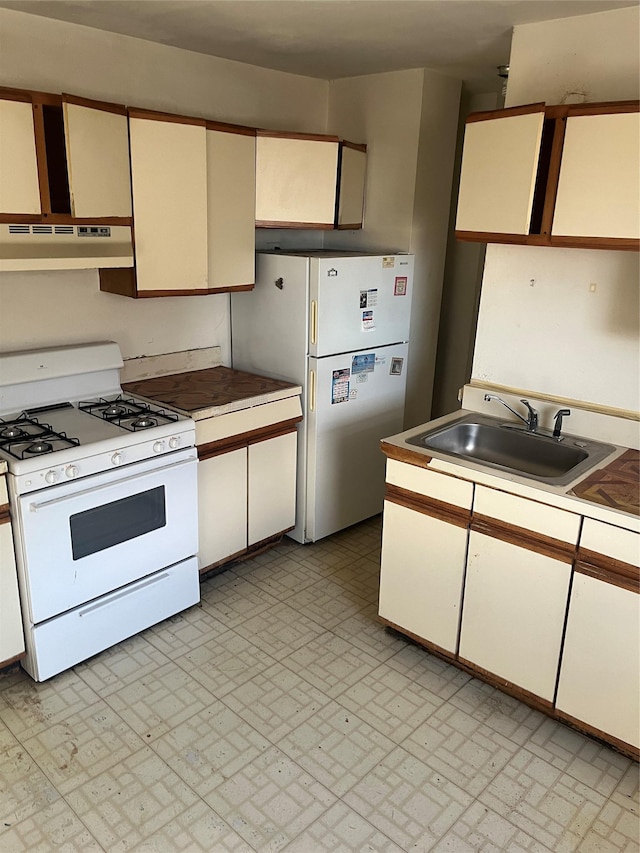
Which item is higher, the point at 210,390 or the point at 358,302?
the point at 358,302

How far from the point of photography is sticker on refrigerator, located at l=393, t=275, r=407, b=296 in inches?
134

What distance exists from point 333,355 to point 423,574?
122cm

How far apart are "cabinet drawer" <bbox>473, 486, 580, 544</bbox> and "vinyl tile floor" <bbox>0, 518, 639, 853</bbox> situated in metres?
0.74

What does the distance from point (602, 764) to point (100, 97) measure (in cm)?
323

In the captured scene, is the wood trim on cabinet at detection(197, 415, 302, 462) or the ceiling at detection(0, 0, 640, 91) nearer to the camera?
the ceiling at detection(0, 0, 640, 91)

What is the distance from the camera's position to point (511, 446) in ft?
8.87

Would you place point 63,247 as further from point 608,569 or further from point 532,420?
point 608,569

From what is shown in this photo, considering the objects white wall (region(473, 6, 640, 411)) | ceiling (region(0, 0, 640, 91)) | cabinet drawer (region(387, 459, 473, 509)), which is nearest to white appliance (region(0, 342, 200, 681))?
cabinet drawer (region(387, 459, 473, 509))

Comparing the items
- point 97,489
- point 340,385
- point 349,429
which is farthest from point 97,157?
point 349,429

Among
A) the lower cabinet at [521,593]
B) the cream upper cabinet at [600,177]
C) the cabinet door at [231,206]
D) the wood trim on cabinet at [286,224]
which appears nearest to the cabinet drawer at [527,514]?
the lower cabinet at [521,593]

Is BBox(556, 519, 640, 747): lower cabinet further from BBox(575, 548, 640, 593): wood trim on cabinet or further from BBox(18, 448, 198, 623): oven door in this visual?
BBox(18, 448, 198, 623): oven door

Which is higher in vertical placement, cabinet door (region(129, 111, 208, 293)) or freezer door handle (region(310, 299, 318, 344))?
cabinet door (region(129, 111, 208, 293))

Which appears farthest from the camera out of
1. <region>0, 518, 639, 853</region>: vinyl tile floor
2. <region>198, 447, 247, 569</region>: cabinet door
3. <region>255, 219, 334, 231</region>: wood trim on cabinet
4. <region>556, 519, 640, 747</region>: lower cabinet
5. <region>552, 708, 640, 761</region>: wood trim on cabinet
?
<region>255, 219, 334, 231</region>: wood trim on cabinet

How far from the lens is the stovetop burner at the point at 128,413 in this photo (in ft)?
8.59
